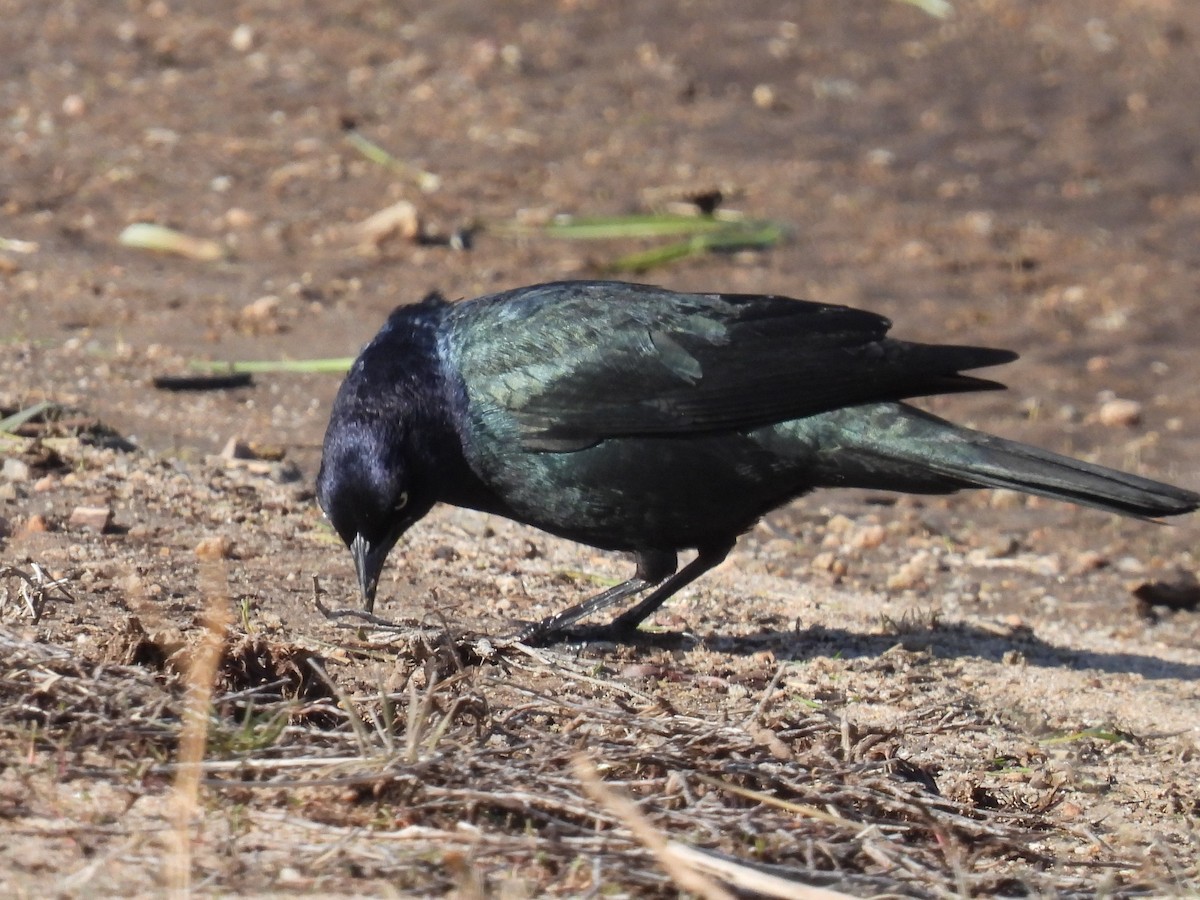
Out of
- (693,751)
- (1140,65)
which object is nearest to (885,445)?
(693,751)

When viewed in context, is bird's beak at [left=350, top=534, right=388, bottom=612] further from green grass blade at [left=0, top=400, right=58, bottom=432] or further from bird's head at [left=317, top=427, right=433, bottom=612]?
green grass blade at [left=0, top=400, right=58, bottom=432]

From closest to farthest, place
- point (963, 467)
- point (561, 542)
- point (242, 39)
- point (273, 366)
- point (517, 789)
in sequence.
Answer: point (517, 789)
point (963, 467)
point (561, 542)
point (273, 366)
point (242, 39)

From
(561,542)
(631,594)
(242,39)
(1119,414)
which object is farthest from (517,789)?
(242,39)

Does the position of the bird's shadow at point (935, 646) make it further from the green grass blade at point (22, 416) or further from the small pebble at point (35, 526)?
the green grass blade at point (22, 416)

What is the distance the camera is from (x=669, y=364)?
16.1 feet

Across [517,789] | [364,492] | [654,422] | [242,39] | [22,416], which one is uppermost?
[242,39]

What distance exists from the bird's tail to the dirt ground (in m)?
0.49

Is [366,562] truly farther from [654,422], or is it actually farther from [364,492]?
[654,422]

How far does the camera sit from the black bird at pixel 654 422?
4746 mm

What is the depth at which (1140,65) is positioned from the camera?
11.0 metres

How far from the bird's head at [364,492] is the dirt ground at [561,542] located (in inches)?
7.4

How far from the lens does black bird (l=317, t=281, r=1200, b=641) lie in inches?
187

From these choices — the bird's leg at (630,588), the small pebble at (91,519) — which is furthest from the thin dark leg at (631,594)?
the small pebble at (91,519)

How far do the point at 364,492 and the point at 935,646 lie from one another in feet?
5.55
